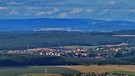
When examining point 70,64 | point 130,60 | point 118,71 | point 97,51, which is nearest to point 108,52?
point 97,51

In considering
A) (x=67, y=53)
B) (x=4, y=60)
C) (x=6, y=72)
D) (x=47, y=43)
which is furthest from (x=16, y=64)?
(x=47, y=43)

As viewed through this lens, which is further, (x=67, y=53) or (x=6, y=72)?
(x=67, y=53)

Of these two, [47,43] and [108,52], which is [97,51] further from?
[47,43]

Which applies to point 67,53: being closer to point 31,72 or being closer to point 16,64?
point 16,64

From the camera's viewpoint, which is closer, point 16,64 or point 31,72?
point 31,72

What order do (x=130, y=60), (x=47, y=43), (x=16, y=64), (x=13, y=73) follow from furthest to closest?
(x=47, y=43) → (x=130, y=60) → (x=16, y=64) → (x=13, y=73)

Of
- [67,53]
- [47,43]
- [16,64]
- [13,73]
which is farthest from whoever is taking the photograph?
[47,43]

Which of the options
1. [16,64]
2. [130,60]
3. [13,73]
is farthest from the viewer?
[130,60]

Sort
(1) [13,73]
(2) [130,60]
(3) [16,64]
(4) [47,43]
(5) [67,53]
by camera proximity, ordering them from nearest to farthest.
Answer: (1) [13,73], (3) [16,64], (2) [130,60], (5) [67,53], (4) [47,43]
